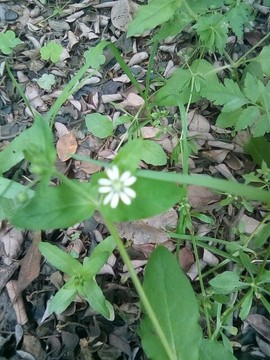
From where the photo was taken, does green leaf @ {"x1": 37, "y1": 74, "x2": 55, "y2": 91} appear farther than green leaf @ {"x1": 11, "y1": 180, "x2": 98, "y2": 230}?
Yes

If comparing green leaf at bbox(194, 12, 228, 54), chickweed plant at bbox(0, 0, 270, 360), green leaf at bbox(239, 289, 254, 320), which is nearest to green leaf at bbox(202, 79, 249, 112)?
chickweed plant at bbox(0, 0, 270, 360)

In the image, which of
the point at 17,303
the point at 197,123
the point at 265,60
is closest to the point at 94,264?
the point at 17,303

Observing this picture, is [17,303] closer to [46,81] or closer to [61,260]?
[61,260]

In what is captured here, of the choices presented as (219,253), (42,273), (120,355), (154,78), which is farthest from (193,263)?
(154,78)

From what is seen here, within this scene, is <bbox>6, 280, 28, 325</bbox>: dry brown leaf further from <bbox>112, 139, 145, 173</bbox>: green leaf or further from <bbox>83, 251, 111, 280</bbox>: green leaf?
<bbox>112, 139, 145, 173</bbox>: green leaf

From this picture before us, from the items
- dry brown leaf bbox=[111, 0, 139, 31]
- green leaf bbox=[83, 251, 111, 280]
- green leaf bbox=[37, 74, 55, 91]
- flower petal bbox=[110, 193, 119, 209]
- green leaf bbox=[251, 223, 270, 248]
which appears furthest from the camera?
dry brown leaf bbox=[111, 0, 139, 31]

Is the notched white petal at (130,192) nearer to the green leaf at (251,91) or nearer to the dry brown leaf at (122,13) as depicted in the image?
the green leaf at (251,91)

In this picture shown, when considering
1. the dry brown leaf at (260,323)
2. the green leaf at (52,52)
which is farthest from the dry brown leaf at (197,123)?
the dry brown leaf at (260,323)
